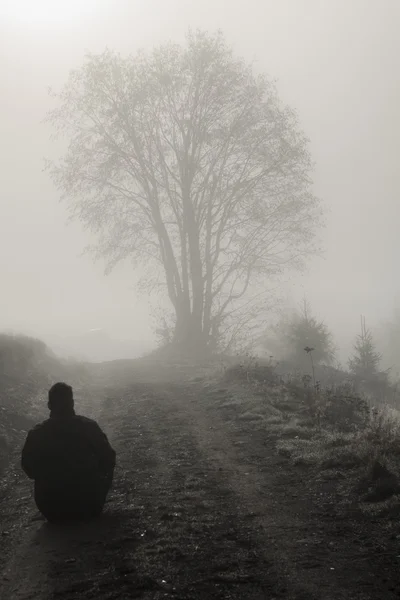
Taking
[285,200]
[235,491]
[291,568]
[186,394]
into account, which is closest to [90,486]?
[235,491]

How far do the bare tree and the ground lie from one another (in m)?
23.3

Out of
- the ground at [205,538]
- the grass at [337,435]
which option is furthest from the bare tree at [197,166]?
the ground at [205,538]

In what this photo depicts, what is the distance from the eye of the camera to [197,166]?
33.7 m

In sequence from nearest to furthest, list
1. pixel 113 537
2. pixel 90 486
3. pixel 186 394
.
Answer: pixel 113 537, pixel 90 486, pixel 186 394

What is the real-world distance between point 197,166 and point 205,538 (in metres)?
28.5

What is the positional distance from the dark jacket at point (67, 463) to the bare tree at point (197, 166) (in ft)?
82.5

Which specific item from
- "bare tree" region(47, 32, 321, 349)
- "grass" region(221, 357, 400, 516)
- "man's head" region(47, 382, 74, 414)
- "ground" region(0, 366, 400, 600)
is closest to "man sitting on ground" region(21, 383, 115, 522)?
"man's head" region(47, 382, 74, 414)

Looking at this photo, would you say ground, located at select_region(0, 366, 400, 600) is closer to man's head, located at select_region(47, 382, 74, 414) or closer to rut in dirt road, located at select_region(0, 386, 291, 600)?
rut in dirt road, located at select_region(0, 386, 291, 600)

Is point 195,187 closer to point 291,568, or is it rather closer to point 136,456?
point 136,456

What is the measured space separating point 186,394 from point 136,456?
711cm

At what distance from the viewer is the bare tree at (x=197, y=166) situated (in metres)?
33.2

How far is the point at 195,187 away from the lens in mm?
34250

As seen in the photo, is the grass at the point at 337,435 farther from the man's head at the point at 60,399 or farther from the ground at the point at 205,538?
the man's head at the point at 60,399

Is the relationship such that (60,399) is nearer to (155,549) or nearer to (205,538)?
(155,549)
